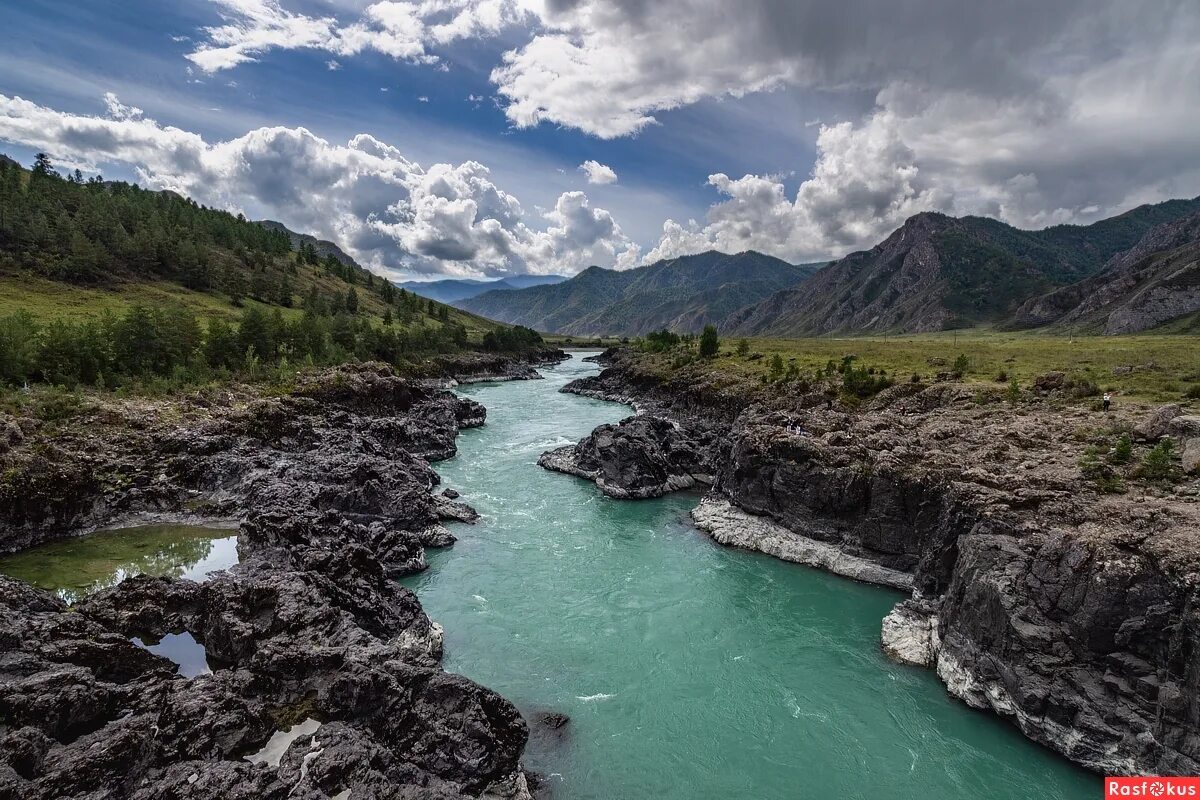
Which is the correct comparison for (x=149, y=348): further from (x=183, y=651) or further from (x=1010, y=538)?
(x=1010, y=538)

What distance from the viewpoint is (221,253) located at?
14262cm

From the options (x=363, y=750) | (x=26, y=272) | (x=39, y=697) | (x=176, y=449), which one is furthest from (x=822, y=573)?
(x=26, y=272)

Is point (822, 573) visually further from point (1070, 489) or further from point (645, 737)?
point (645, 737)

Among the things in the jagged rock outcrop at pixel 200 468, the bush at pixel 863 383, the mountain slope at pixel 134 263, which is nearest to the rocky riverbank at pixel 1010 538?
the bush at pixel 863 383

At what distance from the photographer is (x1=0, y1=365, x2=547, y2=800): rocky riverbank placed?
1465cm

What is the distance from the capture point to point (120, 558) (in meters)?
32.1

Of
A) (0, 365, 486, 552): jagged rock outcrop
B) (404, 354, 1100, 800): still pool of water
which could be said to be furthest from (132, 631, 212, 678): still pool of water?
(0, 365, 486, 552): jagged rock outcrop

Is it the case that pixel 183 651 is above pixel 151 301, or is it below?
below

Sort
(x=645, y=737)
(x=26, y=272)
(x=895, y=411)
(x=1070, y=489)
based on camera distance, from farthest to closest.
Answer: (x=26, y=272), (x=895, y=411), (x=1070, y=489), (x=645, y=737)

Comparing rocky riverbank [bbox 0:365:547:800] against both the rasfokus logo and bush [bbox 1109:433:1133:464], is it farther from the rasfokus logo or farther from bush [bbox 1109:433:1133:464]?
bush [bbox 1109:433:1133:464]

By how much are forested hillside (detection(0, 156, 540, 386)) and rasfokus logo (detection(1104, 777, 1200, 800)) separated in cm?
7029

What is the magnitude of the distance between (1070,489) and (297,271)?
178600 mm

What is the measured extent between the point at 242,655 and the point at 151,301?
97.6 metres

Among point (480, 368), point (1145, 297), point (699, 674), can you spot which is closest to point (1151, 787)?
point (699, 674)
